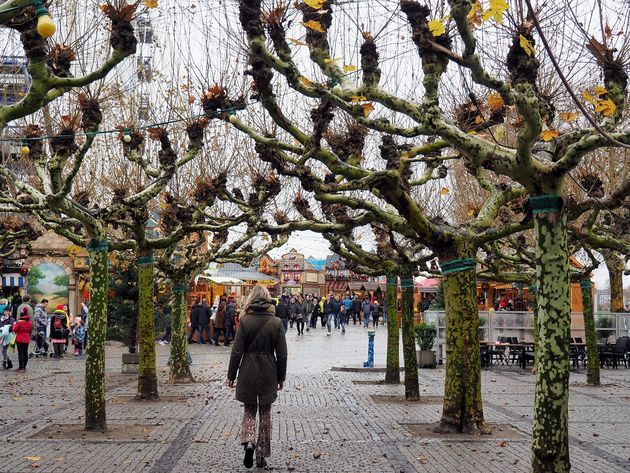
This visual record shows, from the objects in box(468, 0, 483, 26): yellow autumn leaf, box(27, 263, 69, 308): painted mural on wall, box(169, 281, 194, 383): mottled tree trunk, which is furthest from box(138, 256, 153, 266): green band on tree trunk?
box(27, 263, 69, 308): painted mural on wall

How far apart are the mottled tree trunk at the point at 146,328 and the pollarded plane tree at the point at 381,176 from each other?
3944 millimetres

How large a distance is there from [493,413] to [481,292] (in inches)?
1291

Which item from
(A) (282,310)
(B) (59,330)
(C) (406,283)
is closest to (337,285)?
(A) (282,310)

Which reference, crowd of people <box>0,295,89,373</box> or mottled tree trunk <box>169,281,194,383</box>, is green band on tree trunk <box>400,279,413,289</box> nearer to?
mottled tree trunk <box>169,281,194,383</box>

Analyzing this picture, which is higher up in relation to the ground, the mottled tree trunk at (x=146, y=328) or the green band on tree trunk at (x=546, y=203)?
the green band on tree trunk at (x=546, y=203)

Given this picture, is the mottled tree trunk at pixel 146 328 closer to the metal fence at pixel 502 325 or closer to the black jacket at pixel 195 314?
the metal fence at pixel 502 325

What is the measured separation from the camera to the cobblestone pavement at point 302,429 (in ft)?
32.7

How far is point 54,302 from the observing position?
146 ft

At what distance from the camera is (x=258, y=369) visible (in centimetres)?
959

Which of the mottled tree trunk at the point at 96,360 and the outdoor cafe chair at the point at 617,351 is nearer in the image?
the mottled tree trunk at the point at 96,360

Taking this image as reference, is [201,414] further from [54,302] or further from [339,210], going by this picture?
[54,302]

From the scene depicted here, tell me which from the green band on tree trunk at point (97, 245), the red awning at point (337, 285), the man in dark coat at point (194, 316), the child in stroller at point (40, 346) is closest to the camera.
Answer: the green band on tree trunk at point (97, 245)

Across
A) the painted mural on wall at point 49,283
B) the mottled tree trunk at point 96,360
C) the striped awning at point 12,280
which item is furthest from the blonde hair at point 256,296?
the striped awning at point 12,280

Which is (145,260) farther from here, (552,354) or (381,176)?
(552,354)
